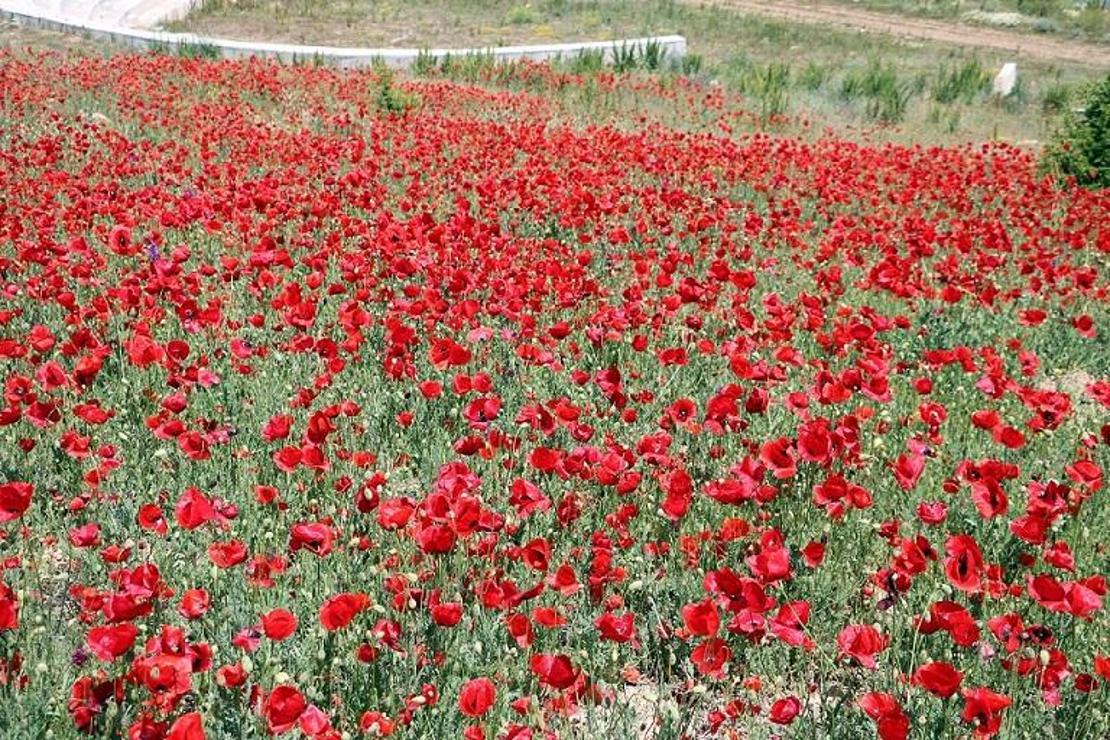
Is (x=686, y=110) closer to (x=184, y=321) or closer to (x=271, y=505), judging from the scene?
(x=184, y=321)

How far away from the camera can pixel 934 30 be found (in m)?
36.6

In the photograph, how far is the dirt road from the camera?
3191 cm

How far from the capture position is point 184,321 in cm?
454

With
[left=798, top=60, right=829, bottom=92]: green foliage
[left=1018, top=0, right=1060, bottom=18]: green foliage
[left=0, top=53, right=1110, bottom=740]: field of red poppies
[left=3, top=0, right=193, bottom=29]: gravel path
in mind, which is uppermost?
[left=1018, top=0, right=1060, bottom=18]: green foliage

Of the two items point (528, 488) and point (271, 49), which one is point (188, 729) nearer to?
point (528, 488)

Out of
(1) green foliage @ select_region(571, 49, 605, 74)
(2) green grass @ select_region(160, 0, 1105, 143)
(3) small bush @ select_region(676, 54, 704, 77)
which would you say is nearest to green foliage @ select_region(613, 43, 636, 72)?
(2) green grass @ select_region(160, 0, 1105, 143)

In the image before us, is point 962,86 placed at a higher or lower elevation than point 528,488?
higher

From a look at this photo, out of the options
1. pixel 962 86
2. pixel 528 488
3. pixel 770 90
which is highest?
pixel 962 86

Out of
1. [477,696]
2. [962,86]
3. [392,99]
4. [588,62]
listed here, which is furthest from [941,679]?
[962,86]

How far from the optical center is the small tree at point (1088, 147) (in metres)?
11.1

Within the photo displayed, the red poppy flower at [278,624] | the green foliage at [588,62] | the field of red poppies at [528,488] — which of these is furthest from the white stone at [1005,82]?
the red poppy flower at [278,624]

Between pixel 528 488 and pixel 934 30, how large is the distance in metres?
39.6

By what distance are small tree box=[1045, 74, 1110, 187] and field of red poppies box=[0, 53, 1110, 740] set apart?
3.94 m

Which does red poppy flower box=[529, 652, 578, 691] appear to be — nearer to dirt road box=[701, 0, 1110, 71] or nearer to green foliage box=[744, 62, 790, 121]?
green foliage box=[744, 62, 790, 121]
